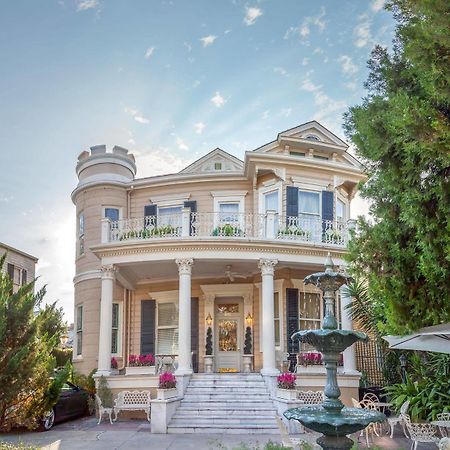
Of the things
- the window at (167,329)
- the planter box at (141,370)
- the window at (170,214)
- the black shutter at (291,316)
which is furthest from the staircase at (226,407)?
the window at (170,214)

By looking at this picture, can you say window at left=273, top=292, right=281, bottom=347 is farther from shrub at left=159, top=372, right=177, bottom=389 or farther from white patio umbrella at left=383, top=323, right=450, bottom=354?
white patio umbrella at left=383, top=323, right=450, bottom=354

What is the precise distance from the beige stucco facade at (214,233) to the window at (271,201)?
4 cm

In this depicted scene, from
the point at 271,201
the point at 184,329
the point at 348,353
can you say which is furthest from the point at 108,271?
the point at 348,353

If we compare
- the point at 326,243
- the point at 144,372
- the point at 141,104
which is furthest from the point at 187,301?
the point at 141,104

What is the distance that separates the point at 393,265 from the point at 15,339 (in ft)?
21.4

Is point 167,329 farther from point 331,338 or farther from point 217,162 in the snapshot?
point 331,338

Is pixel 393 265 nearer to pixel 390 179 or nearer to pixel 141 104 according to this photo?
pixel 390 179

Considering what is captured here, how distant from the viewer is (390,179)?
667 centimetres

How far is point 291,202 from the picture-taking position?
17.2 meters

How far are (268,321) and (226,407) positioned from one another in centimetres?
267

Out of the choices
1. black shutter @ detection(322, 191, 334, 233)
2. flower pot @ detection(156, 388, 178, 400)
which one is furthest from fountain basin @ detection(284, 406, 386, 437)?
black shutter @ detection(322, 191, 334, 233)

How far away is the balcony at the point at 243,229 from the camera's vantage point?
50.2ft

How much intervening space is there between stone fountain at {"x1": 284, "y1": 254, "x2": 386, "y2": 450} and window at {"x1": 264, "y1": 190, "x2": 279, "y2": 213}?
1084cm

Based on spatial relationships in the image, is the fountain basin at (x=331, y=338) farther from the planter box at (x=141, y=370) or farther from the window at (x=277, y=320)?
the window at (x=277, y=320)
